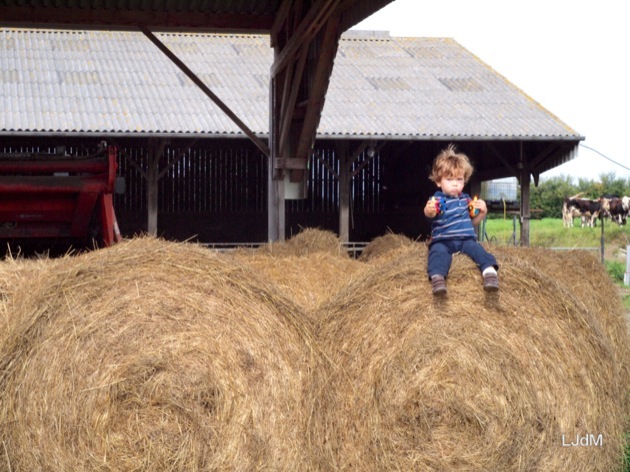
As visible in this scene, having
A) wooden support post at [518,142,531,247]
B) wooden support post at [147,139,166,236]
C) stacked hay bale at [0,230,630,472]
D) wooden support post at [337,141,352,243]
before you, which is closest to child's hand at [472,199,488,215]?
stacked hay bale at [0,230,630,472]

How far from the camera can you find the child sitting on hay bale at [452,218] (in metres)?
4.72

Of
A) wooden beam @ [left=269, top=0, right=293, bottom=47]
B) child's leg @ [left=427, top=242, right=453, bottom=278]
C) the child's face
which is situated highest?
wooden beam @ [left=269, top=0, right=293, bottom=47]

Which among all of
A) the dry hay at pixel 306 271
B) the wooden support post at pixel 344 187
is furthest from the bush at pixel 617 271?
the dry hay at pixel 306 271

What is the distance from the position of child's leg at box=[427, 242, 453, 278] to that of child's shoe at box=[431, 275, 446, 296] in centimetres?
2

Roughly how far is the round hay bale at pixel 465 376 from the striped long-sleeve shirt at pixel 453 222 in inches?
6.9

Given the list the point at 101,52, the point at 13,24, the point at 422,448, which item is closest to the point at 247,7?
the point at 13,24

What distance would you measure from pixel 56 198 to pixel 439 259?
4.47 meters

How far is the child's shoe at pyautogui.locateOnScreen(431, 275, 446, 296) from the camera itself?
15.0 feet

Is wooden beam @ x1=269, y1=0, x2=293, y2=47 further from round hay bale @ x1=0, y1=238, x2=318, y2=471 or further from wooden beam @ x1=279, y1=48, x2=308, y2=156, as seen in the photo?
round hay bale @ x1=0, y1=238, x2=318, y2=471

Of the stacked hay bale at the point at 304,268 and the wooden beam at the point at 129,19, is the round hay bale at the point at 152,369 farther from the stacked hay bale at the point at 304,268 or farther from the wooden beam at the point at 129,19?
the wooden beam at the point at 129,19

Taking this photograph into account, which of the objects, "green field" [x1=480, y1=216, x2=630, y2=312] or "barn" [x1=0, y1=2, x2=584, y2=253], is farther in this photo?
"green field" [x1=480, y1=216, x2=630, y2=312]

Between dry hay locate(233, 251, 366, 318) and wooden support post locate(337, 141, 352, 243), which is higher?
wooden support post locate(337, 141, 352, 243)

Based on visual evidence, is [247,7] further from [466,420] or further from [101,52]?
[101,52]

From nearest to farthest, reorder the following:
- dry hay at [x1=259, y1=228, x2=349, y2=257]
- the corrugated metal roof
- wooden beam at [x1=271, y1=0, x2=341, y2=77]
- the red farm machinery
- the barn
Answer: the red farm machinery
dry hay at [x1=259, y1=228, x2=349, y2=257]
wooden beam at [x1=271, y1=0, x2=341, y2=77]
the corrugated metal roof
the barn
